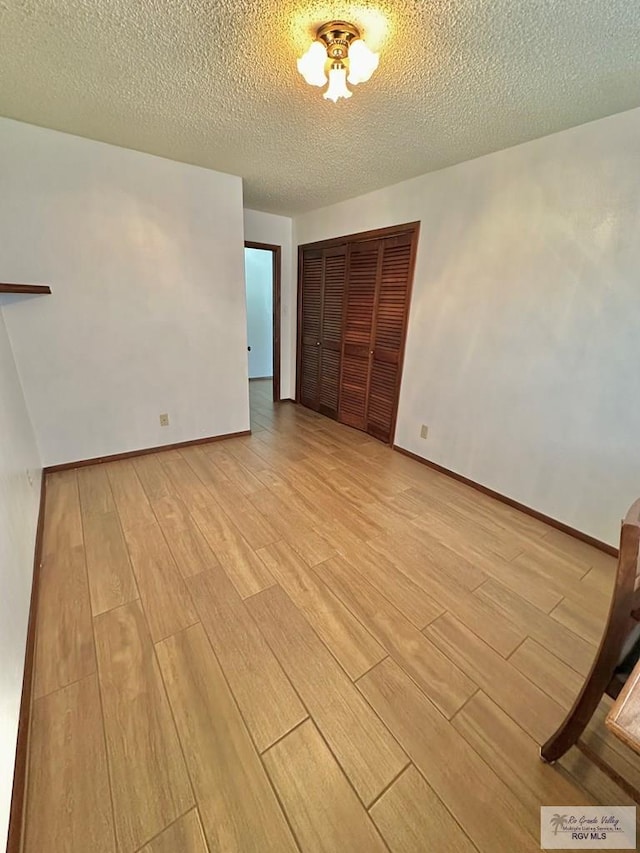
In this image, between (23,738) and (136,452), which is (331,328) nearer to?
(136,452)

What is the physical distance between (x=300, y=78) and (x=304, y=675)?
2.65 meters

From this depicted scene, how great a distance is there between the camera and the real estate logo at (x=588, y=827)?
914 mm

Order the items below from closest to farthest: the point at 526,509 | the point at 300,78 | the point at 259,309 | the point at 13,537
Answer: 1. the point at 13,537
2. the point at 300,78
3. the point at 526,509
4. the point at 259,309

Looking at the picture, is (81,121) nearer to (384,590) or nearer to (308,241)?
(308,241)

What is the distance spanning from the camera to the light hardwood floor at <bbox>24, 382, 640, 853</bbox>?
3.10ft

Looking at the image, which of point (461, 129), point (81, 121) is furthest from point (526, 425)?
point (81, 121)

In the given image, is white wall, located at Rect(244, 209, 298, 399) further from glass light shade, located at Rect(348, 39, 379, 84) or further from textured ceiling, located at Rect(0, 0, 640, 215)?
glass light shade, located at Rect(348, 39, 379, 84)

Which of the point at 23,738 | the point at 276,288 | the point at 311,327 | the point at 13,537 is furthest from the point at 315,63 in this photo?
the point at 276,288

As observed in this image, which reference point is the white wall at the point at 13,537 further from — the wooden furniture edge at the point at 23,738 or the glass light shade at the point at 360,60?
the glass light shade at the point at 360,60

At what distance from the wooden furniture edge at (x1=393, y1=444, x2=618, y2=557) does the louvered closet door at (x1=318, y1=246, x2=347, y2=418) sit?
1.36 meters

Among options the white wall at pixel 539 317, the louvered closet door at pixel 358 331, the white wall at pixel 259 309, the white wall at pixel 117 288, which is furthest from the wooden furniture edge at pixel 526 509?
the white wall at pixel 259 309

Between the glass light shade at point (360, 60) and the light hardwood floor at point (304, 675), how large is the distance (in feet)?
7.30

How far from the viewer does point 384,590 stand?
5.58 feet

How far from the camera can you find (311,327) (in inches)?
167
